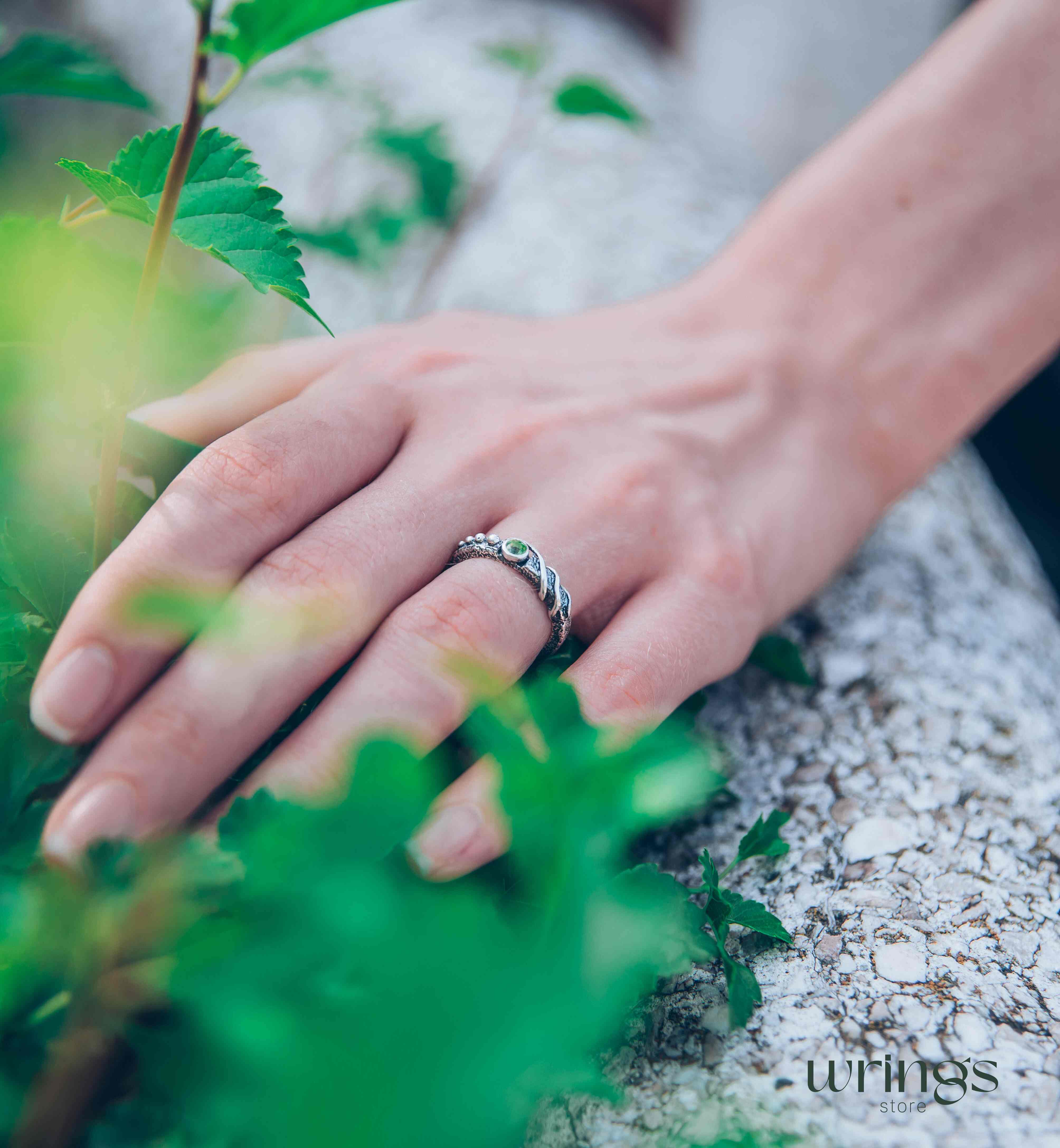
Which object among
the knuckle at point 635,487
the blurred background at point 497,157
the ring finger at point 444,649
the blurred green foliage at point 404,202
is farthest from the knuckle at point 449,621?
the blurred green foliage at point 404,202

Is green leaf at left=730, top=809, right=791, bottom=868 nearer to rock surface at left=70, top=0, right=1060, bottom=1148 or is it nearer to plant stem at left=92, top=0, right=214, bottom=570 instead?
rock surface at left=70, top=0, right=1060, bottom=1148

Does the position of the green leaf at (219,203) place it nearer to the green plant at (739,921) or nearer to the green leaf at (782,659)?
the green plant at (739,921)

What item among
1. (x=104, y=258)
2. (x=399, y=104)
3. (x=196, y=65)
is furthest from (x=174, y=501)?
(x=399, y=104)

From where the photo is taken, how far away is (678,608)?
1.05 metres

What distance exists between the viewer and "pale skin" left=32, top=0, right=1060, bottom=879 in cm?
76

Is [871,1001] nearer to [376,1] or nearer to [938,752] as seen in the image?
[938,752]

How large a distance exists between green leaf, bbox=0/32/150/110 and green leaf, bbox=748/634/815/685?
109 cm

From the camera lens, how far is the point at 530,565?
3.15 feet

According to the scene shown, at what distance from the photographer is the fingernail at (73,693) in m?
0.72

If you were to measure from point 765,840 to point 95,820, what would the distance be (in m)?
0.68

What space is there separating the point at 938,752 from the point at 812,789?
196 millimetres

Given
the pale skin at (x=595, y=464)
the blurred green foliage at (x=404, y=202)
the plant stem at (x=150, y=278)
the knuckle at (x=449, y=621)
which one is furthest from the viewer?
the blurred green foliage at (x=404, y=202)

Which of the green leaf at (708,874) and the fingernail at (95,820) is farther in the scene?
the green leaf at (708,874)

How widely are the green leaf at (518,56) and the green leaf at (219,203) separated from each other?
1571 millimetres
